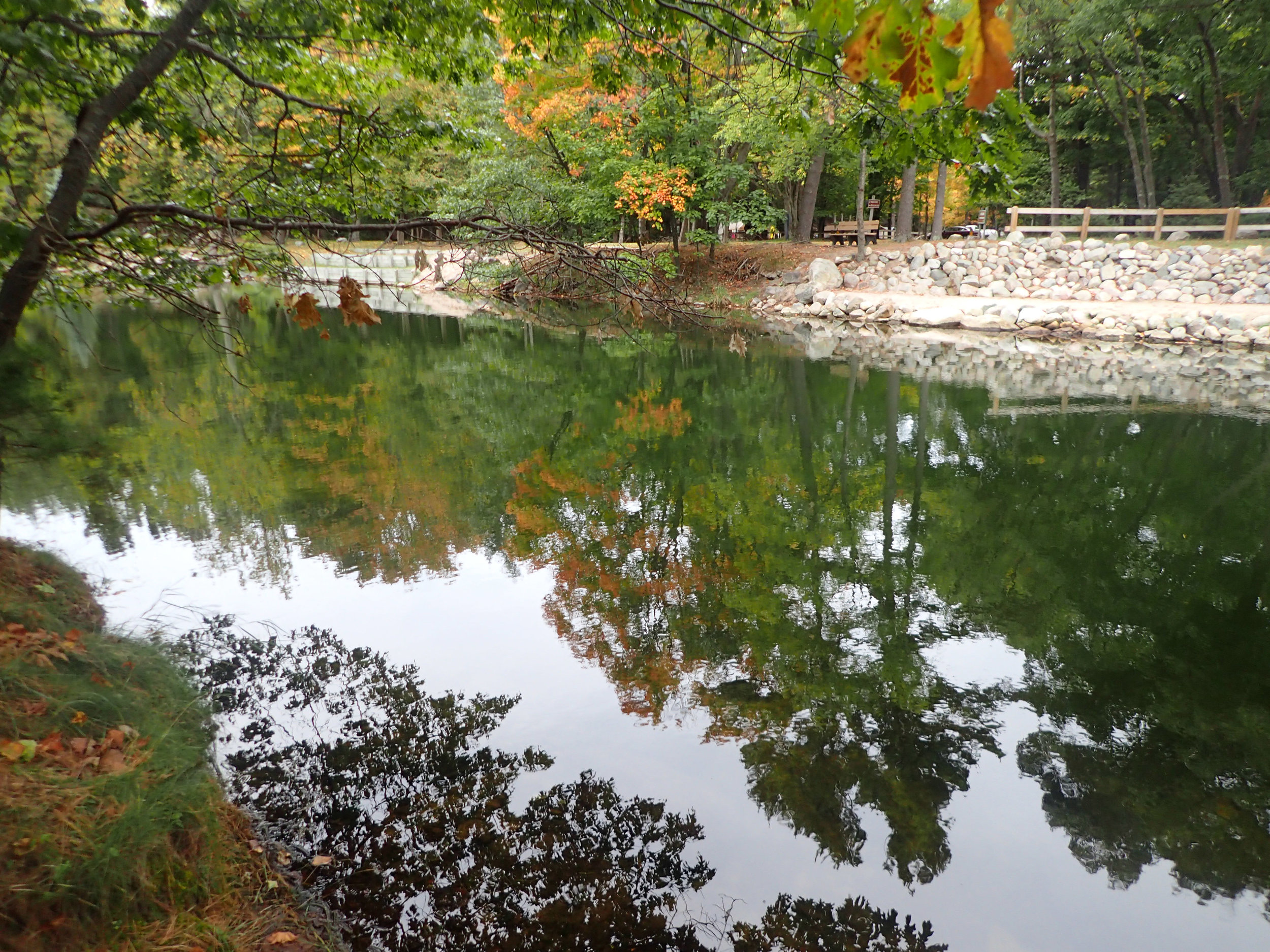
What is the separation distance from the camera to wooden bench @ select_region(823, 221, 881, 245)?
28.9 metres

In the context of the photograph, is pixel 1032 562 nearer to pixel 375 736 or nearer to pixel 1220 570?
pixel 1220 570

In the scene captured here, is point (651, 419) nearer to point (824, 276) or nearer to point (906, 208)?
point (824, 276)

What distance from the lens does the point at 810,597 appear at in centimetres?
727

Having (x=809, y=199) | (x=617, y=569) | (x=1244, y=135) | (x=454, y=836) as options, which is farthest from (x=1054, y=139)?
(x=454, y=836)

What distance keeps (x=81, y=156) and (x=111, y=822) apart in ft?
9.26

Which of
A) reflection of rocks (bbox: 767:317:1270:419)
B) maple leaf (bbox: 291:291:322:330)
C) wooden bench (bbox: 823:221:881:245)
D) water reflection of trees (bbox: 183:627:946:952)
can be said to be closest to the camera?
maple leaf (bbox: 291:291:322:330)

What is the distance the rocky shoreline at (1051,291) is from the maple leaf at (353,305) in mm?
21168

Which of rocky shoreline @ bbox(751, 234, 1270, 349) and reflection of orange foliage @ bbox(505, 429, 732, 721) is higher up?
rocky shoreline @ bbox(751, 234, 1270, 349)

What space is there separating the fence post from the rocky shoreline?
1.31 meters

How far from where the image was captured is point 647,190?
925 inches

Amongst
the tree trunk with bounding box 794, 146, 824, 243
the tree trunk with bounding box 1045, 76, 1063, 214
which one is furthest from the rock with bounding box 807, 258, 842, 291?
the tree trunk with bounding box 1045, 76, 1063, 214

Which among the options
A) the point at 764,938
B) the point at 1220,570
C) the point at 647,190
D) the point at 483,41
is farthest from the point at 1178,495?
the point at 647,190

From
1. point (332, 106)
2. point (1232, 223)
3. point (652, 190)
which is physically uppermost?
point (652, 190)

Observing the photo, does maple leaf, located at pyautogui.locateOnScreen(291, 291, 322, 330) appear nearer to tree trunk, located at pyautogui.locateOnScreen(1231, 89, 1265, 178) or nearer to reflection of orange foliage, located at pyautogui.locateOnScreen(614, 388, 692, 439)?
reflection of orange foliage, located at pyautogui.locateOnScreen(614, 388, 692, 439)
